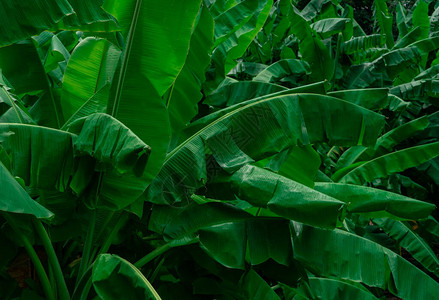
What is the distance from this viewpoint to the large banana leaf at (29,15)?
2.39 metres

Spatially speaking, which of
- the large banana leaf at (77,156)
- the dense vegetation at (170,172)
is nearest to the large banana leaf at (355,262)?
the dense vegetation at (170,172)

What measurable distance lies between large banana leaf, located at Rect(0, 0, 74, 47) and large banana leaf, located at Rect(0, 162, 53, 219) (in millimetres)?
622

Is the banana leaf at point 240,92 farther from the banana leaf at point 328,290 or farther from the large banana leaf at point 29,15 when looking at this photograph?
the large banana leaf at point 29,15

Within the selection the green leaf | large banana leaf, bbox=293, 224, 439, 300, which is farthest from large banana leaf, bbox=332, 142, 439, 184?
the green leaf

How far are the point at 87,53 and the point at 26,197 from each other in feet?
5.37

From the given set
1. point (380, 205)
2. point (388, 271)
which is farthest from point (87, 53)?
point (388, 271)

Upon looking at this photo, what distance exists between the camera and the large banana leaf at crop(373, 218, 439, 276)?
516cm

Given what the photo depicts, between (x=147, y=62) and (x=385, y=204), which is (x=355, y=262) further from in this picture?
(x=147, y=62)

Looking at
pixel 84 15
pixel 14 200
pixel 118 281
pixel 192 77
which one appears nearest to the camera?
pixel 14 200

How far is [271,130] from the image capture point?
338cm

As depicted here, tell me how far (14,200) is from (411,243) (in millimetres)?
4077

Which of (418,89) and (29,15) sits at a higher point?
(29,15)

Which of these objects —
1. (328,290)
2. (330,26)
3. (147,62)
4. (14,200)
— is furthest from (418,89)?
(14,200)

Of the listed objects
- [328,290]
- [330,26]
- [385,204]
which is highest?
[330,26]
